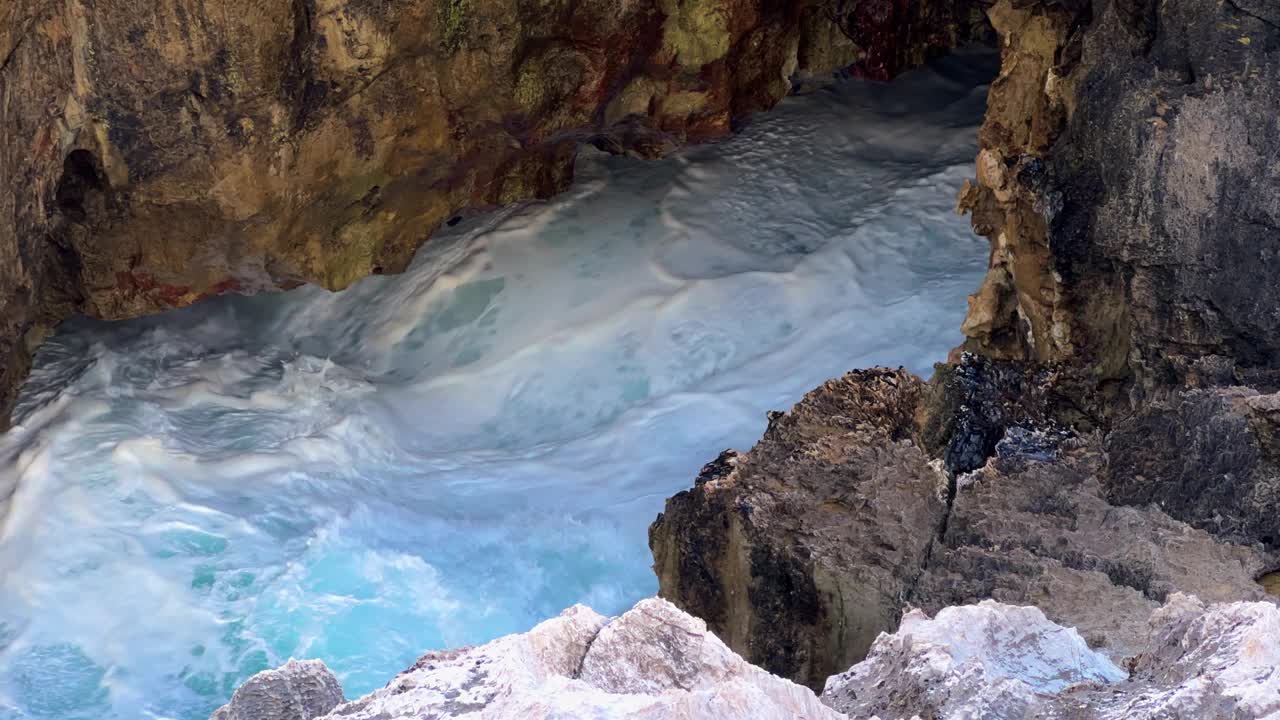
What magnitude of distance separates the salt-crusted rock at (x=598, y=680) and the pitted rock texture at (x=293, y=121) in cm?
352

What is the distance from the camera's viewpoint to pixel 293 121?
202 inches

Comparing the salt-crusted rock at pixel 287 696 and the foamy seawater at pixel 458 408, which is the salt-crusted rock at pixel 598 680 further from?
the foamy seawater at pixel 458 408

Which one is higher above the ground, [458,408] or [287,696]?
[287,696]

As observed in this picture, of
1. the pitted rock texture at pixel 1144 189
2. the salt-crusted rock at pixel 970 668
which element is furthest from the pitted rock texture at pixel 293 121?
the salt-crusted rock at pixel 970 668

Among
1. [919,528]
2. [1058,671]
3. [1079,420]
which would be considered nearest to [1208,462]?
[1079,420]

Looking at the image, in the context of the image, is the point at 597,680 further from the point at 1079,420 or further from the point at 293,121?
the point at 293,121

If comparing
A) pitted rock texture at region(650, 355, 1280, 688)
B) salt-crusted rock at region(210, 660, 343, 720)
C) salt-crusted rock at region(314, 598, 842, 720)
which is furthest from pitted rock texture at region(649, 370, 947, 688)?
salt-crusted rock at region(210, 660, 343, 720)

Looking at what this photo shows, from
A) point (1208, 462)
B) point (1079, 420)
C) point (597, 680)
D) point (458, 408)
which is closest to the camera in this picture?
point (597, 680)

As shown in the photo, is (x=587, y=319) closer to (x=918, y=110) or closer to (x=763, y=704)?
(x=918, y=110)

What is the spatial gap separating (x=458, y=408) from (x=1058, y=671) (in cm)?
409

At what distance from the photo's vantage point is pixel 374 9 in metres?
5.01

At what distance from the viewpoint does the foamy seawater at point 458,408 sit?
4.73 meters

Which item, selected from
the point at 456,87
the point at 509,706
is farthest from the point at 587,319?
the point at 509,706

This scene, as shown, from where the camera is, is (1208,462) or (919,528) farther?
(919,528)
